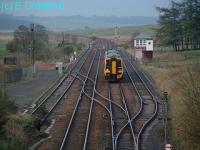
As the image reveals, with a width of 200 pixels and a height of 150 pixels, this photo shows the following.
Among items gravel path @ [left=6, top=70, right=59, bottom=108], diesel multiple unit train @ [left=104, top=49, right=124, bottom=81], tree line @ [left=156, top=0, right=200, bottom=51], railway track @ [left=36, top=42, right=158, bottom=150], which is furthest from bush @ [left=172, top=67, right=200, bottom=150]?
tree line @ [left=156, top=0, right=200, bottom=51]

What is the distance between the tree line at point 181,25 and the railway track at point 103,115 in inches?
1055

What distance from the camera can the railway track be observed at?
23453mm

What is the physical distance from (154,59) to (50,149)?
47.3 m

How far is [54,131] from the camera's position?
2617 centimetres

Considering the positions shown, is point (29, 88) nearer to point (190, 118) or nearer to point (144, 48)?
point (190, 118)

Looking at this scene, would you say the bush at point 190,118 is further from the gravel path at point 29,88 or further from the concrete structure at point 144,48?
the concrete structure at point 144,48

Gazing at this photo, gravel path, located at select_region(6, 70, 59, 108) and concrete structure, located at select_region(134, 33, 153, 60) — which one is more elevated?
concrete structure, located at select_region(134, 33, 153, 60)

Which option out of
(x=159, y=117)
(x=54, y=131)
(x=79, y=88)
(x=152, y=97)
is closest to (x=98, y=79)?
(x=79, y=88)

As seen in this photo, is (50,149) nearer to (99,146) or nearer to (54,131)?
(99,146)

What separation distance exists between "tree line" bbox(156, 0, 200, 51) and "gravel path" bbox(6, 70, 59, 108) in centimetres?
2519

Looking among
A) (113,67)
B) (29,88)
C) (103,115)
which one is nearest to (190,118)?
(103,115)

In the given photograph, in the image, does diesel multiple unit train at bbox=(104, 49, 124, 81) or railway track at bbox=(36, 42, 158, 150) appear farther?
diesel multiple unit train at bbox=(104, 49, 124, 81)

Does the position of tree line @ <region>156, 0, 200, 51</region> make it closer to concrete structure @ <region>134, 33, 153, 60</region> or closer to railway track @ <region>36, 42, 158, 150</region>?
concrete structure @ <region>134, 33, 153, 60</region>

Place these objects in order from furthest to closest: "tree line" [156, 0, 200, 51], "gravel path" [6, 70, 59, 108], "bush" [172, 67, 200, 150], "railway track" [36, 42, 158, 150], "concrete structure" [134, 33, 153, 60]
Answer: "tree line" [156, 0, 200, 51] < "concrete structure" [134, 33, 153, 60] < "gravel path" [6, 70, 59, 108] < "railway track" [36, 42, 158, 150] < "bush" [172, 67, 200, 150]
